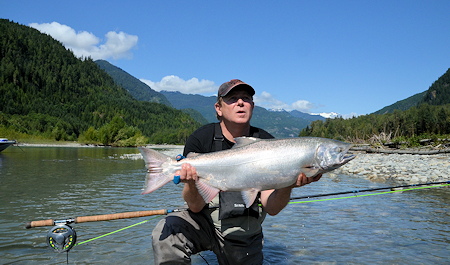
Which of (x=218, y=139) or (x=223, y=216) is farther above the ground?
(x=218, y=139)

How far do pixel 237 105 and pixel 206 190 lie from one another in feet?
3.93

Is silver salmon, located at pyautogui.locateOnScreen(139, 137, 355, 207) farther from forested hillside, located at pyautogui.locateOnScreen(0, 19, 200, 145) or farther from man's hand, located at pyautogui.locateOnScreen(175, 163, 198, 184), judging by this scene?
forested hillside, located at pyautogui.locateOnScreen(0, 19, 200, 145)

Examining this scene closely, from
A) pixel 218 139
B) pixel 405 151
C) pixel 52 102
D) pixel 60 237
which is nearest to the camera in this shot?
pixel 218 139

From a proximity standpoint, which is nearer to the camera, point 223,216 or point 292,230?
point 223,216

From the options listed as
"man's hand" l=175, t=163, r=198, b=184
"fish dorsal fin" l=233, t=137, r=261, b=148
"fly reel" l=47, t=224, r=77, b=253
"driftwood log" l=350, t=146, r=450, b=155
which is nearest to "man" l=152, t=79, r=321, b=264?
"man's hand" l=175, t=163, r=198, b=184

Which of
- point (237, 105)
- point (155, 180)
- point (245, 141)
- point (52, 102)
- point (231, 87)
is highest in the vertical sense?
point (52, 102)

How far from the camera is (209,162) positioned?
3.65m

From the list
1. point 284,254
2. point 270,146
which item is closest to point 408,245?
point 284,254

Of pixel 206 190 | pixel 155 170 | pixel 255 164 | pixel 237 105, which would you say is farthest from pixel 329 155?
pixel 155 170

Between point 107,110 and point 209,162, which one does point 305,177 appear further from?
point 107,110

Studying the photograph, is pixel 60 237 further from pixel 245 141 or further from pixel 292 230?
pixel 292 230

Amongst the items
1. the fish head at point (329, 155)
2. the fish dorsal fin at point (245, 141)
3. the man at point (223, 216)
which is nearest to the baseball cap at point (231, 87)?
the man at point (223, 216)

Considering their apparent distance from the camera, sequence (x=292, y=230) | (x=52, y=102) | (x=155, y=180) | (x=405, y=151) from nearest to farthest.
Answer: (x=155, y=180)
(x=292, y=230)
(x=405, y=151)
(x=52, y=102)

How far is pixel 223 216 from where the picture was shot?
4.34m
